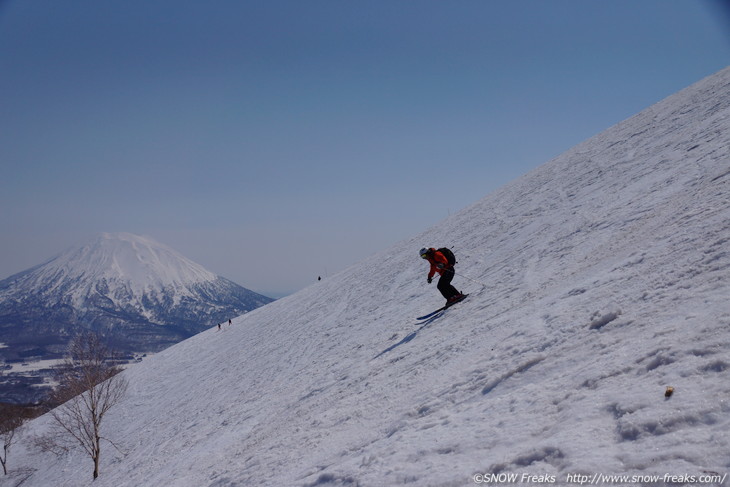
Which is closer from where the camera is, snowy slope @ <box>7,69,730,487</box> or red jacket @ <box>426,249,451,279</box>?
snowy slope @ <box>7,69,730,487</box>

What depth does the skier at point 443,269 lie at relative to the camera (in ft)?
45.9

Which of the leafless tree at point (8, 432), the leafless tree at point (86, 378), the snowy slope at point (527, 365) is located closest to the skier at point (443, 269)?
the snowy slope at point (527, 365)

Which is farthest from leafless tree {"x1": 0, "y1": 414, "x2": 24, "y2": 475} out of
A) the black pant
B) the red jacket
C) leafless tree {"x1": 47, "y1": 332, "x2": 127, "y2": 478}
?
the red jacket

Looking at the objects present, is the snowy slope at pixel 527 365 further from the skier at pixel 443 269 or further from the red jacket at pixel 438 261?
the red jacket at pixel 438 261

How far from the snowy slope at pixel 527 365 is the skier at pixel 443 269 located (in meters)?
0.83

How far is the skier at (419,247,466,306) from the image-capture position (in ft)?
45.9

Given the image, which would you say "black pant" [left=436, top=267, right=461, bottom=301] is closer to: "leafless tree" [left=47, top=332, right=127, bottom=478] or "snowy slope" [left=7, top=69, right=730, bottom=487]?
"snowy slope" [left=7, top=69, right=730, bottom=487]

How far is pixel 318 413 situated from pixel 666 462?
822cm

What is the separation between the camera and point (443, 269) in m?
14.1

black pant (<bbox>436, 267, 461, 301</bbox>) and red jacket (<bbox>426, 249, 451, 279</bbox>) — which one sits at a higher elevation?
red jacket (<bbox>426, 249, 451, 279</bbox>)

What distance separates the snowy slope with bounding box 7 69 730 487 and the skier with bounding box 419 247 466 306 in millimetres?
832

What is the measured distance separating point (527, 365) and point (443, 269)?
23.5ft

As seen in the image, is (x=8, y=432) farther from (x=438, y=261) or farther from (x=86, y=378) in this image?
(x=438, y=261)

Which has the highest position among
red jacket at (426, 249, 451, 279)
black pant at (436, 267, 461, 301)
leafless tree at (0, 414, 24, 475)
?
red jacket at (426, 249, 451, 279)
